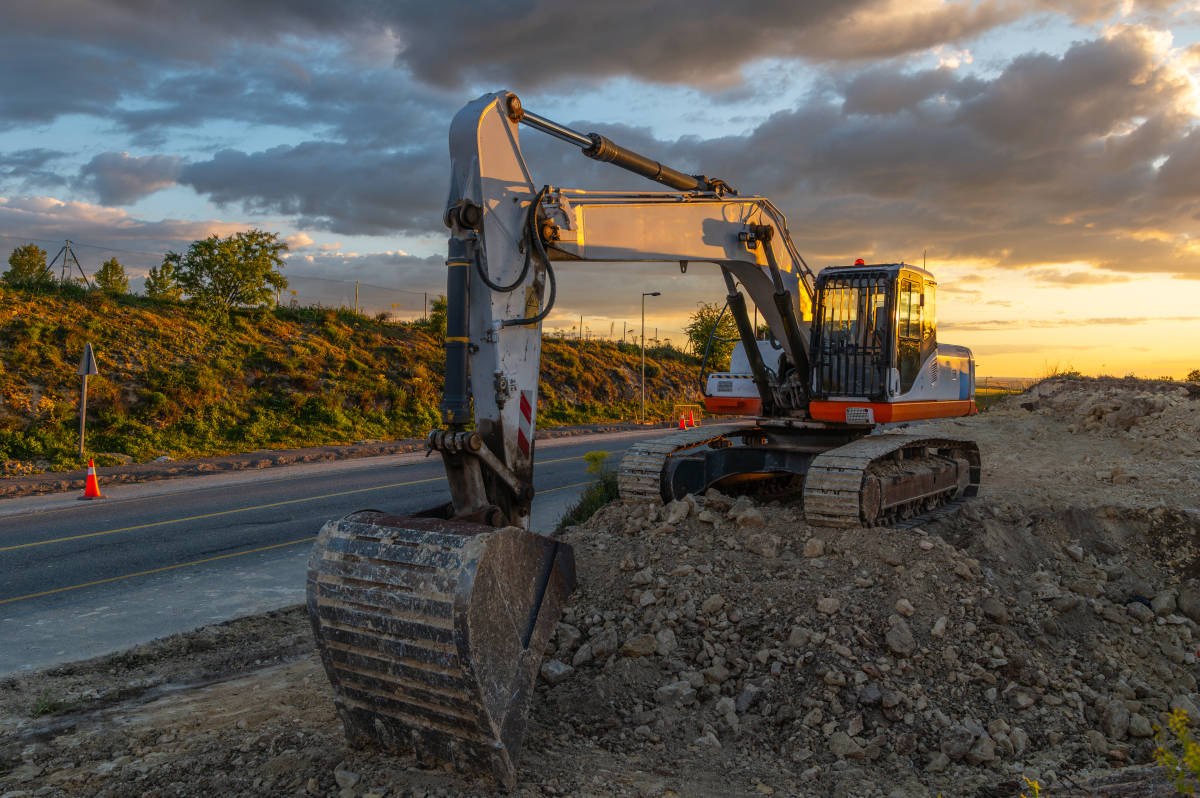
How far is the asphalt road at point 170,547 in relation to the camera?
8.61 metres

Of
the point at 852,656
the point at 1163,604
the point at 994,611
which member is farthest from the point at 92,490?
the point at 1163,604

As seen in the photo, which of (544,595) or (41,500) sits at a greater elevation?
(544,595)

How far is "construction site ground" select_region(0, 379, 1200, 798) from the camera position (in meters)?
4.99

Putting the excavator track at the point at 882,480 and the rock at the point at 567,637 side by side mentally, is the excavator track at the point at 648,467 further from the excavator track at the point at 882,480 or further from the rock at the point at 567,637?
the rock at the point at 567,637

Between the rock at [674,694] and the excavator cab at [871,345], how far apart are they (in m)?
4.86

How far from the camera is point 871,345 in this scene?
10.1 meters

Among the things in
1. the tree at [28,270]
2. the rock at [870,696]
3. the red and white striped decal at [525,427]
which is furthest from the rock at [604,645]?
the tree at [28,270]

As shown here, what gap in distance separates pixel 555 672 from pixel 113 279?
35.4 metres

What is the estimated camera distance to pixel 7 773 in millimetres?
5113

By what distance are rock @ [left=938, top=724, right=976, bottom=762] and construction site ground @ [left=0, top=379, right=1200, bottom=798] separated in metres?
0.02

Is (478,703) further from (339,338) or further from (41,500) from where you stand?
(339,338)

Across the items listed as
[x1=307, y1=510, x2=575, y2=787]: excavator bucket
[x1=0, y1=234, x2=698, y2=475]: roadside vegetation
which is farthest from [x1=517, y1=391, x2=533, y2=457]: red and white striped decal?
[x1=0, y1=234, x2=698, y2=475]: roadside vegetation

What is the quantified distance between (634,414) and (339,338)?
15870mm

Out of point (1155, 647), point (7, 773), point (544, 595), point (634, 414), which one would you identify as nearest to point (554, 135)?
point (544, 595)
